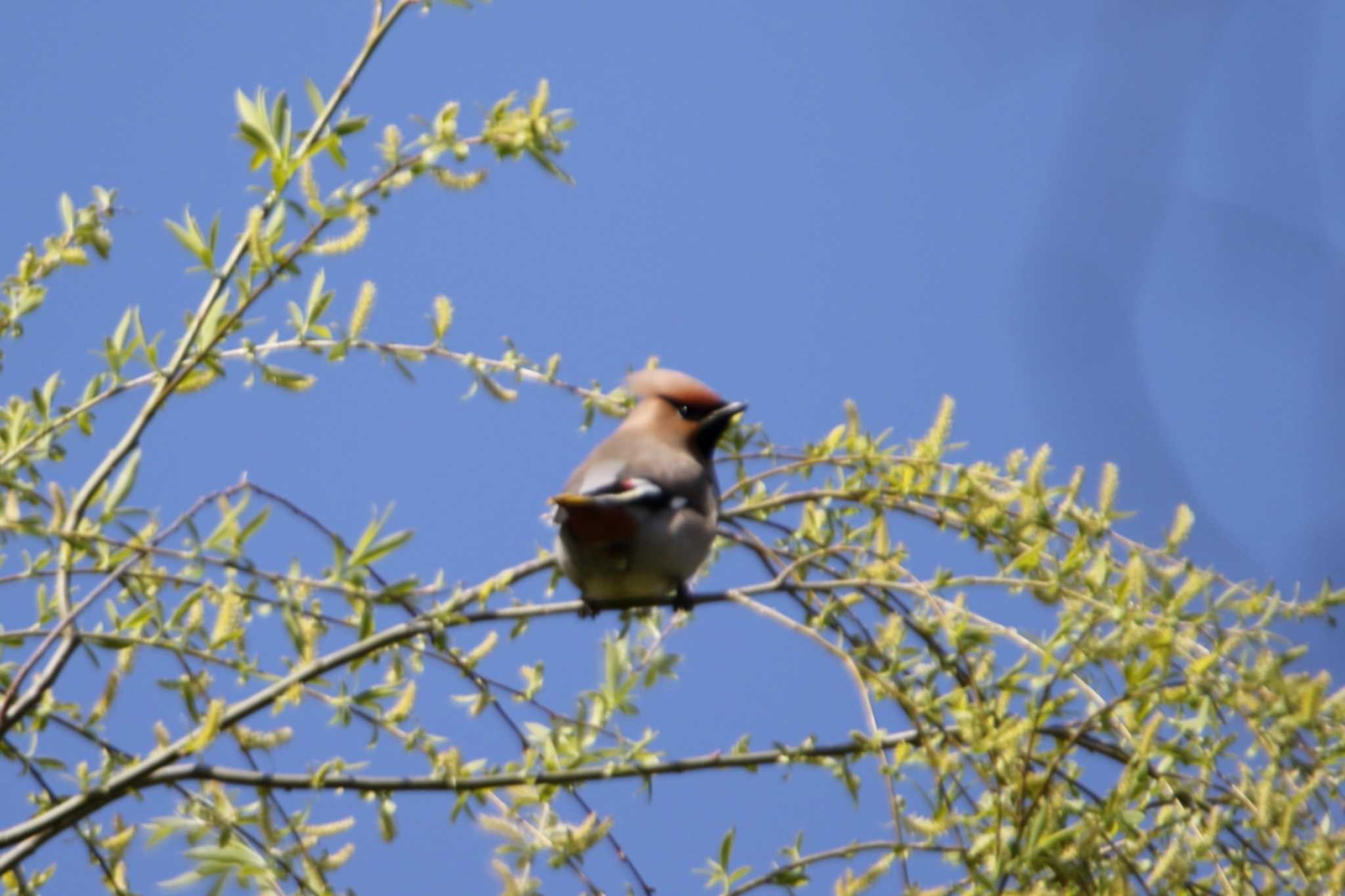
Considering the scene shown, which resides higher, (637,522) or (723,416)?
(723,416)

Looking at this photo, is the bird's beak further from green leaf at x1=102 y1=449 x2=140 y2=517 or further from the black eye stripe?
green leaf at x1=102 y1=449 x2=140 y2=517

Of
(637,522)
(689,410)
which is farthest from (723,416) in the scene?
(637,522)

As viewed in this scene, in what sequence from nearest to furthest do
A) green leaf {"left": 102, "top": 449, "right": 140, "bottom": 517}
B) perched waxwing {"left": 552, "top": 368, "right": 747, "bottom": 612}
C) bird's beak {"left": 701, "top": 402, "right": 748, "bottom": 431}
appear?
green leaf {"left": 102, "top": 449, "right": 140, "bottom": 517} < perched waxwing {"left": 552, "top": 368, "right": 747, "bottom": 612} < bird's beak {"left": 701, "top": 402, "right": 748, "bottom": 431}

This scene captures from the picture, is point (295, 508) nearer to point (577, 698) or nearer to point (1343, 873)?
point (577, 698)

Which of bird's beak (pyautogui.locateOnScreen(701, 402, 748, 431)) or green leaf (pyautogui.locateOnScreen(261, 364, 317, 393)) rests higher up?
bird's beak (pyautogui.locateOnScreen(701, 402, 748, 431))

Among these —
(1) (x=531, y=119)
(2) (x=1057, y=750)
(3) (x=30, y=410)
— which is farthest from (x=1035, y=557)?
(3) (x=30, y=410)

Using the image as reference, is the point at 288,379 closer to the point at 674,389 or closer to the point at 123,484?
the point at 123,484

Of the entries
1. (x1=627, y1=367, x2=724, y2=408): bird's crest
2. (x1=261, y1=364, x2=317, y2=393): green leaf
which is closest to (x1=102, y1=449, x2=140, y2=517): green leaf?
(x1=261, y1=364, x2=317, y2=393): green leaf

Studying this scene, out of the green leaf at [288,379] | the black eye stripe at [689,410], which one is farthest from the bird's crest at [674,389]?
the green leaf at [288,379]

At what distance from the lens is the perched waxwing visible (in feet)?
7.70

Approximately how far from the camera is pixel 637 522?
2.39 m

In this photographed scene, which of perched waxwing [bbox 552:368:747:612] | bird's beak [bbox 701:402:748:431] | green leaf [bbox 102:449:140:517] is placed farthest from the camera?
bird's beak [bbox 701:402:748:431]

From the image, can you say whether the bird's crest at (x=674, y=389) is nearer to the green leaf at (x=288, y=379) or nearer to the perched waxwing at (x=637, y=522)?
the perched waxwing at (x=637, y=522)

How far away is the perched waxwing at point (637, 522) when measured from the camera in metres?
2.35
